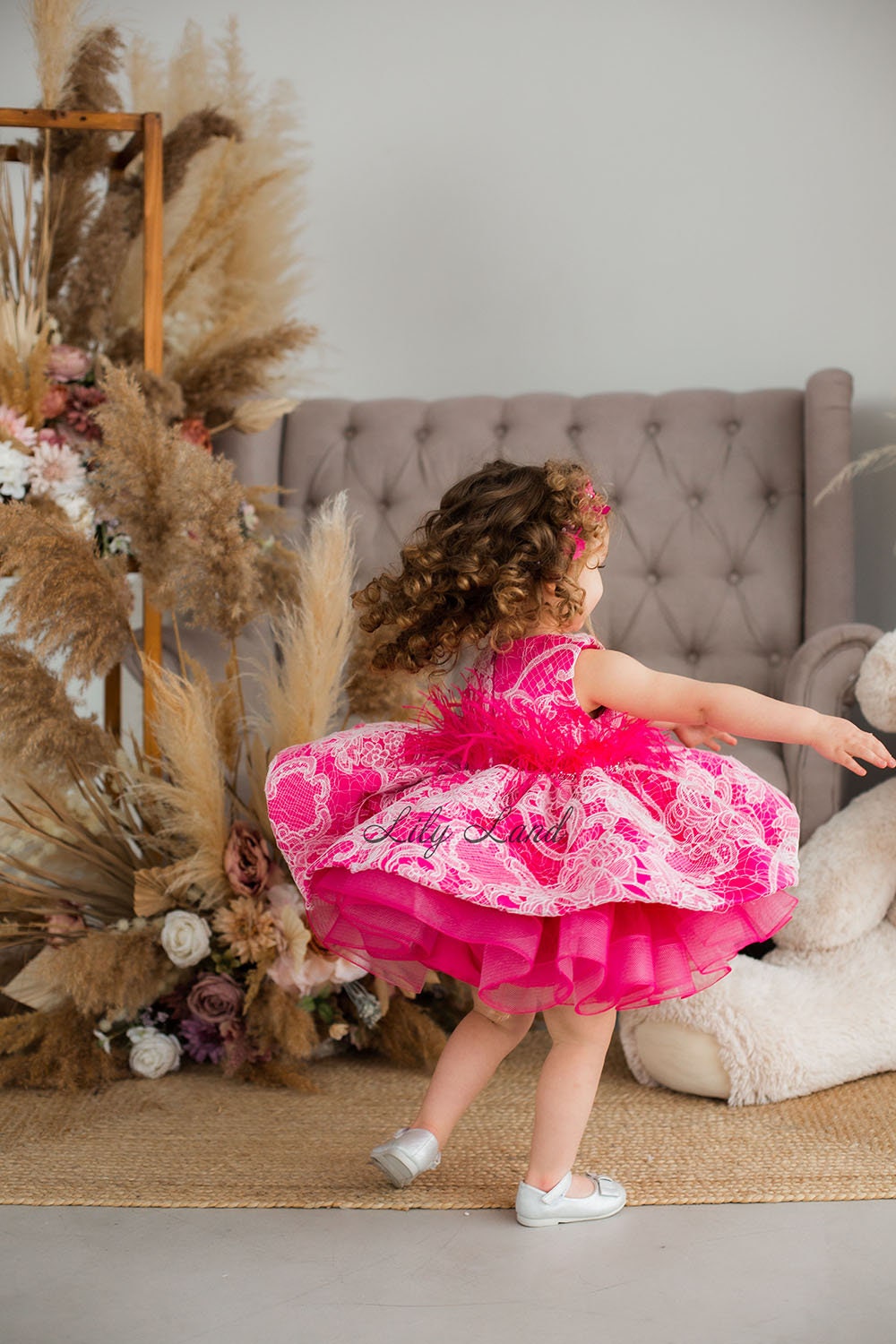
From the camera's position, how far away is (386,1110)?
1776 mm

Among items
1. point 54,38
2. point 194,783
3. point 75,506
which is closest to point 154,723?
point 194,783

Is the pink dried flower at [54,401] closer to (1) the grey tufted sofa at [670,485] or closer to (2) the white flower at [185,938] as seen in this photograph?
(1) the grey tufted sofa at [670,485]

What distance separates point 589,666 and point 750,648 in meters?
1.33

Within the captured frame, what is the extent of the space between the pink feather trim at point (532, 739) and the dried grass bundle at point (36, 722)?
0.66 meters

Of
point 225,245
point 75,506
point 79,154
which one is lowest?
point 75,506

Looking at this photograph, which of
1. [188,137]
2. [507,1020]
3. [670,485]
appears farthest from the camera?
[670,485]

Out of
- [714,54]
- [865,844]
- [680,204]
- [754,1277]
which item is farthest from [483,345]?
[754,1277]

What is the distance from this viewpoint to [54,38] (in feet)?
7.36

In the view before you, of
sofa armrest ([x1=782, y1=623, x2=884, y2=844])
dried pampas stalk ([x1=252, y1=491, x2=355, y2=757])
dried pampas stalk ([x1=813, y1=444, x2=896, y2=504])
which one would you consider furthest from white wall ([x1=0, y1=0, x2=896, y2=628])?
dried pampas stalk ([x1=252, y1=491, x2=355, y2=757])

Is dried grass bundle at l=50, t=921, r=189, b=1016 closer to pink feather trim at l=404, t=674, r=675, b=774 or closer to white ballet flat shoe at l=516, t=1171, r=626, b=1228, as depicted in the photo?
pink feather trim at l=404, t=674, r=675, b=774

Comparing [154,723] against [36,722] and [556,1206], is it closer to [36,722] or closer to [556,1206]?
[36,722]

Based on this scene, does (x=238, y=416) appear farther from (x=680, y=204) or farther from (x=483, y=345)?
(x=680, y=204)

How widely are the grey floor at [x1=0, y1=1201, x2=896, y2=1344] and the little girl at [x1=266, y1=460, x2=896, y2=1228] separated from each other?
8cm

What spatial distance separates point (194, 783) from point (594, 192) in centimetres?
213
